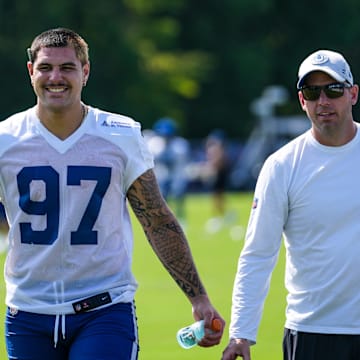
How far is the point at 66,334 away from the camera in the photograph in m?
5.91

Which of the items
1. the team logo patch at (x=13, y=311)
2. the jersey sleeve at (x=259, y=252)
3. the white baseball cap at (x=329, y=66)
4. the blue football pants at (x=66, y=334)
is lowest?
the blue football pants at (x=66, y=334)

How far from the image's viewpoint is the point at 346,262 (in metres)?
6.04

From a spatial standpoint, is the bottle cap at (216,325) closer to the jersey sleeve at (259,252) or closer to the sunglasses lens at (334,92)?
the jersey sleeve at (259,252)

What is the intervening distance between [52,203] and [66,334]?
599 mm

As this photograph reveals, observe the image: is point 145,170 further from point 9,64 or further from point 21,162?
point 9,64

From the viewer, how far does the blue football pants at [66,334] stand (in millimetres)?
5871

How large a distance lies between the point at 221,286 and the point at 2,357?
5.86 metres

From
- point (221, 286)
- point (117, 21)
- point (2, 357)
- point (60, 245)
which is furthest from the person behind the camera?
point (117, 21)

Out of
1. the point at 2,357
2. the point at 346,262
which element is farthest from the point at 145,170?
the point at 2,357

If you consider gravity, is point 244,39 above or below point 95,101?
above

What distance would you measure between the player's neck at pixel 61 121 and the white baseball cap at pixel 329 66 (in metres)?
1.09

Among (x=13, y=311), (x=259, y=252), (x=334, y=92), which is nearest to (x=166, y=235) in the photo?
(x=259, y=252)

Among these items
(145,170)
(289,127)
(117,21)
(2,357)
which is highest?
(117,21)

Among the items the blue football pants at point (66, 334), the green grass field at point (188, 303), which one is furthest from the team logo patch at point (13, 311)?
the green grass field at point (188, 303)
